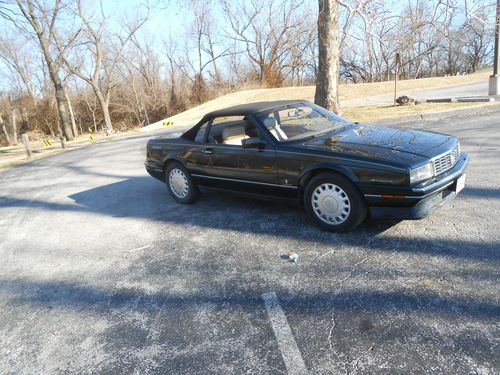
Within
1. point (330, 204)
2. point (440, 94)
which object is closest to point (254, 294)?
point (330, 204)

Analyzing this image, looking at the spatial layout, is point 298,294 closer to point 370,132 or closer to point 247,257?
point 247,257

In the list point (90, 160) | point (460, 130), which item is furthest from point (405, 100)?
point (90, 160)

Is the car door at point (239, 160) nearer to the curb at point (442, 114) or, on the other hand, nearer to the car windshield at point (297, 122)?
the car windshield at point (297, 122)

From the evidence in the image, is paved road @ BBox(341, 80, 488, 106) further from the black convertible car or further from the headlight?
the headlight

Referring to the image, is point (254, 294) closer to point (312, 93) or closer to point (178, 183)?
point (178, 183)

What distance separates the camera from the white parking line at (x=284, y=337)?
7.19 feet

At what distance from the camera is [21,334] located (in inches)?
113

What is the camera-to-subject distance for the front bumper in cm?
332

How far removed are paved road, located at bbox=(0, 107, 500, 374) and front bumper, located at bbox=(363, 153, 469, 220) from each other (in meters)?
0.30

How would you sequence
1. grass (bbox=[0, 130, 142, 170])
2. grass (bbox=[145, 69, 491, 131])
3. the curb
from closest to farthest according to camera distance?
the curb < grass (bbox=[0, 130, 142, 170]) < grass (bbox=[145, 69, 491, 131])

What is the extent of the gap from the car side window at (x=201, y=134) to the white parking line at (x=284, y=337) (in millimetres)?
2823

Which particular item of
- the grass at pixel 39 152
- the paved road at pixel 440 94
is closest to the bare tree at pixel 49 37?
the grass at pixel 39 152

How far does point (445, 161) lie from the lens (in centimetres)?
363

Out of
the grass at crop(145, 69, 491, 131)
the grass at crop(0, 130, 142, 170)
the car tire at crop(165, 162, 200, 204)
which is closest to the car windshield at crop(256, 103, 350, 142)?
the car tire at crop(165, 162, 200, 204)
